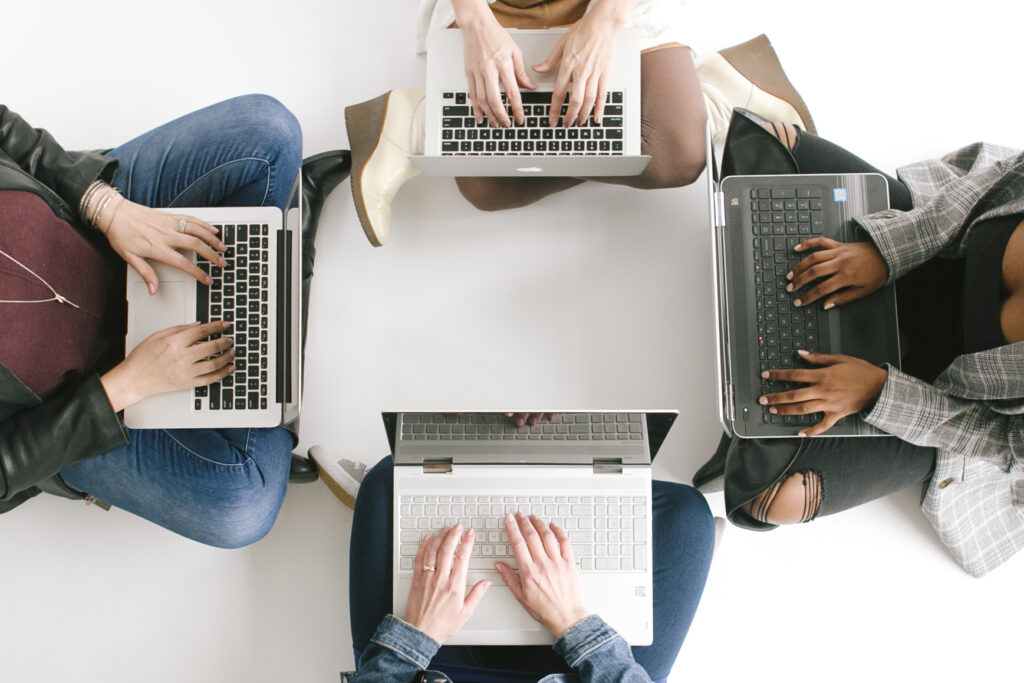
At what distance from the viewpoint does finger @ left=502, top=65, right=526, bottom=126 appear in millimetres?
1260

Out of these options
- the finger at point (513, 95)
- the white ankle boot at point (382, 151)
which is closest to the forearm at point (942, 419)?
the finger at point (513, 95)

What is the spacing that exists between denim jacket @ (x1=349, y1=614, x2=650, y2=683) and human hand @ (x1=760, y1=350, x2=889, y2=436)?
534mm

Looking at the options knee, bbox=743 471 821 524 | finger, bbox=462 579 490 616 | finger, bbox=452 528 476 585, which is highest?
knee, bbox=743 471 821 524

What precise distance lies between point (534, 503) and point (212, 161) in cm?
97

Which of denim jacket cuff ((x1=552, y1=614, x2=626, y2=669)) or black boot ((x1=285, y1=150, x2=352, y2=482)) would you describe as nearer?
denim jacket cuff ((x1=552, y1=614, x2=626, y2=669))

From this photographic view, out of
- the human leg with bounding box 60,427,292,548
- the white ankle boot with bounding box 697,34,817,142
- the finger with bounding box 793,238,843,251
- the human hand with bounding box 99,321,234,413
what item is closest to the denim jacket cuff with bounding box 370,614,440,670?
the human leg with bounding box 60,427,292,548

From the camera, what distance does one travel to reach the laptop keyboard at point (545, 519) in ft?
4.03

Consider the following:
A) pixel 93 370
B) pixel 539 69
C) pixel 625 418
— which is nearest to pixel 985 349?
pixel 625 418

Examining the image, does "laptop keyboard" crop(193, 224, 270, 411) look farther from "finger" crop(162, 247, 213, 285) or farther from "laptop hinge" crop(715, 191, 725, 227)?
"laptop hinge" crop(715, 191, 725, 227)

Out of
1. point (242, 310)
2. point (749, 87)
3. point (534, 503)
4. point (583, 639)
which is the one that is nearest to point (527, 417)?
point (534, 503)

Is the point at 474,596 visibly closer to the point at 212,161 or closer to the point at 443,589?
the point at 443,589

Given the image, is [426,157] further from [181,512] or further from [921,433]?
[921,433]

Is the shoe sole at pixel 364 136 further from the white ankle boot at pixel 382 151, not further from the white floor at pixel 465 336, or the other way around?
the white floor at pixel 465 336

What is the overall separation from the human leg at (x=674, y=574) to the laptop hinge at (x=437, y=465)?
1.40 ft
